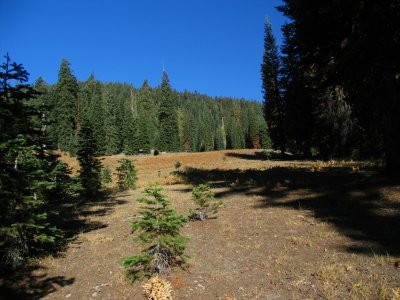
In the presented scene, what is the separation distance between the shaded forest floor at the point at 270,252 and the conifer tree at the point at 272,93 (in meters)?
29.9

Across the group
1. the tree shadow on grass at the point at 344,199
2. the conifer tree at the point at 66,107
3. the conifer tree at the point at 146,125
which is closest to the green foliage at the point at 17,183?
the tree shadow on grass at the point at 344,199

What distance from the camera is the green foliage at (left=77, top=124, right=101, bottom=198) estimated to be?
821 inches

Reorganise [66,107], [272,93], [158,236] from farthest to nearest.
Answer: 1. [66,107]
2. [272,93]
3. [158,236]

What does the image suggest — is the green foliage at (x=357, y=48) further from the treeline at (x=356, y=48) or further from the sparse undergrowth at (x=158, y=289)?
the sparse undergrowth at (x=158, y=289)

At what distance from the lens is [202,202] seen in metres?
12.1

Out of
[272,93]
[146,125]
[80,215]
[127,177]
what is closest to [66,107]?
[146,125]

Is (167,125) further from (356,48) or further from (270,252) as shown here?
(270,252)

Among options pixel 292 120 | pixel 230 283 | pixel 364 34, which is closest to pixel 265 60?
pixel 292 120

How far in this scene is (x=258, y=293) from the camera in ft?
22.3

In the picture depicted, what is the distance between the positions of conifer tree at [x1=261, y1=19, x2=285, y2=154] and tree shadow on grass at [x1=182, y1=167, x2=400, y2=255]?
81.5 feet

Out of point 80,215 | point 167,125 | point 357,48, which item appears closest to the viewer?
point 357,48

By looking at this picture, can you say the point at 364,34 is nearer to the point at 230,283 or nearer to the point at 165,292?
the point at 230,283

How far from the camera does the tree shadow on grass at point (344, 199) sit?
357 inches

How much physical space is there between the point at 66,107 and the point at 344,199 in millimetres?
63595
